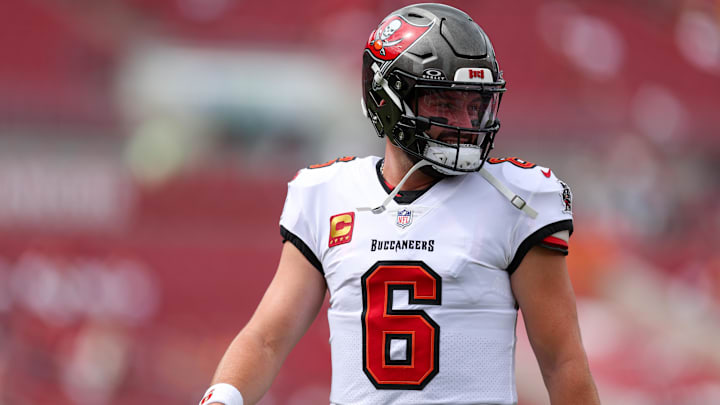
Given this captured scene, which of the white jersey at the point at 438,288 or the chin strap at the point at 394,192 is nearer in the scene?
the white jersey at the point at 438,288

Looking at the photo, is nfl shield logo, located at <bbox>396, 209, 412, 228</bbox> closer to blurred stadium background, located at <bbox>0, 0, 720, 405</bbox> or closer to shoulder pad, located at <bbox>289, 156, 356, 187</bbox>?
shoulder pad, located at <bbox>289, 156, 356, 187</bbox>

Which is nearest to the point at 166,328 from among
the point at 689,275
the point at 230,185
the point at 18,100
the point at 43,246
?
the point at 43,246

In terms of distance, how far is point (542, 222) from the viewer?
2.19 metres

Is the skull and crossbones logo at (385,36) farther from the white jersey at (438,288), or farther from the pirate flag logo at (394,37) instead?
the white jersey at (438,288)

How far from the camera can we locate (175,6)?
34.4ft

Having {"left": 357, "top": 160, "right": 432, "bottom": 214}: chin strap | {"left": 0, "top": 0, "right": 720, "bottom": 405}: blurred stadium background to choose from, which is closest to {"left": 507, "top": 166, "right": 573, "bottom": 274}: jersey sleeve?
{"left": 357, "top": 160, "right": 432, "bottom": 214}: chin strap

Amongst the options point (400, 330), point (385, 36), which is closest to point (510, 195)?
point (400, 330)

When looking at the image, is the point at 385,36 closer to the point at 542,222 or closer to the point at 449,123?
the point at 449,123

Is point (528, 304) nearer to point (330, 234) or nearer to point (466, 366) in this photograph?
point (466, 366)

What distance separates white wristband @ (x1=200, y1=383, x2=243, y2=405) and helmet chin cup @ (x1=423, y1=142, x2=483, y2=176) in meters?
0.71

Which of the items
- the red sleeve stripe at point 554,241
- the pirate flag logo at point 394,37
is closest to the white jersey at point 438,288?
the red sleeve stripe at point 554,241

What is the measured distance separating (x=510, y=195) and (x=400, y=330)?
40 cm

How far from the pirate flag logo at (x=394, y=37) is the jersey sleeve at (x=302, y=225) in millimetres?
391

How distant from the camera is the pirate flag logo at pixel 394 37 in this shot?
2.33 m
